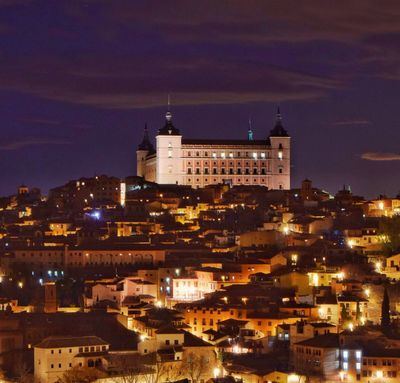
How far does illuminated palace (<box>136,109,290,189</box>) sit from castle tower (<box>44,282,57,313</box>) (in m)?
34.3

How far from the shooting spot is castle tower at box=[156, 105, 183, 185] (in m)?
80.8

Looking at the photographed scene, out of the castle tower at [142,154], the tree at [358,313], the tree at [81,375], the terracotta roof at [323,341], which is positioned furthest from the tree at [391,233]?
the castle tower at [142,154]

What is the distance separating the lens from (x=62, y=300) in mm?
47844

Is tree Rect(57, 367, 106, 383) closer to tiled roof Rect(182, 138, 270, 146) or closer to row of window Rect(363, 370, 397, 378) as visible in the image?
row of window Rect(363, 370, 397, 378)

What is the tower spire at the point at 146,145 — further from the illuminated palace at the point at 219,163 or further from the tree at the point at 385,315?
the tree at the point at 385,315

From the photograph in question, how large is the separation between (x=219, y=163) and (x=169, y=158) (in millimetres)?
3219

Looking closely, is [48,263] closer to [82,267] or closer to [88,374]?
[82,267]

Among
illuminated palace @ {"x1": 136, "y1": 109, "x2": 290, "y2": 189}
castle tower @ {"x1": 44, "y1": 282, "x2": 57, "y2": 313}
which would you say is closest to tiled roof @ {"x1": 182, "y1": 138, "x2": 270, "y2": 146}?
illuminated palace @ {"x1": 136, "y1": 109, "x2": 290, "y2": 189}

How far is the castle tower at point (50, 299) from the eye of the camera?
4572 cm

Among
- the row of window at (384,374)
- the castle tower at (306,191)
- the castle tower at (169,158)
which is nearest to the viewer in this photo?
the row of window at (384,374)

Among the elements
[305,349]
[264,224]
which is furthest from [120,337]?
[264,224]

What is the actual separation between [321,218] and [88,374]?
84.5 ft

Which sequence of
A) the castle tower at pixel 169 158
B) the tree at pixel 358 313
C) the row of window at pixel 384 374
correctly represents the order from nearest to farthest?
the row of window at pixel 384 374 < the tree at pixel 358 313 < the castle tower at pixel 169 158

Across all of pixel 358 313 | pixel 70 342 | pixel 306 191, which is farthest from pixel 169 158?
pixel 70 342
